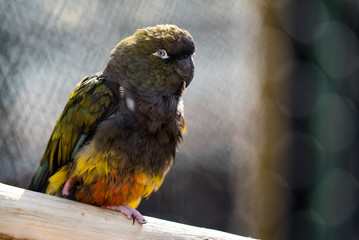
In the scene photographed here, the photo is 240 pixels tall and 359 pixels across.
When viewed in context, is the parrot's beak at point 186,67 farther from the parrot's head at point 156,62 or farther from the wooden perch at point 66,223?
the wooden perch at point 66,223

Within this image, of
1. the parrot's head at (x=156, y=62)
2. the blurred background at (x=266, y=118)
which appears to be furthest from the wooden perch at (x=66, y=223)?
the blurred background at (x=266, y=118)

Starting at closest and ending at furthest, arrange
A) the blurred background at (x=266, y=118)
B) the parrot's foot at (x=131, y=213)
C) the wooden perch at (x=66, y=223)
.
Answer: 1. the wooden perch at (x=66, y=223)
2. the parrot's foot at (x=131, y=213)
3. the blurred background at (x=266, y=118)

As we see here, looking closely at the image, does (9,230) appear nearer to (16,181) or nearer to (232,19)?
(16,181)

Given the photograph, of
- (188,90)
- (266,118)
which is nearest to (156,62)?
(188,90)

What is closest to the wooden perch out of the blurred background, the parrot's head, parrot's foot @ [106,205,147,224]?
parrot's foot @ [106,205,147,224]

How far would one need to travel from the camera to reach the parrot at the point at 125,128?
831mm

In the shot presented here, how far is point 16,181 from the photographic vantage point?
1.02 m

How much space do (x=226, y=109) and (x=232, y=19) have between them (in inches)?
13.6

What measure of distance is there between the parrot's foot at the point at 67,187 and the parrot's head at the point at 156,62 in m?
0.27

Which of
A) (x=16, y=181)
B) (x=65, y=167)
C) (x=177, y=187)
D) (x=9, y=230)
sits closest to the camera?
(x=9, y=230)

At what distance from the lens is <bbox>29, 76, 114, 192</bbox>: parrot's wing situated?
0.87 metres

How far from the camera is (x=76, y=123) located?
2.93 ft

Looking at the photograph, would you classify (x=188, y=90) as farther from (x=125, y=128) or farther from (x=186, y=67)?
Result: (x=125, y=128)

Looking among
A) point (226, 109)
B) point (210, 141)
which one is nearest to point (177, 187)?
point (210, 141)
